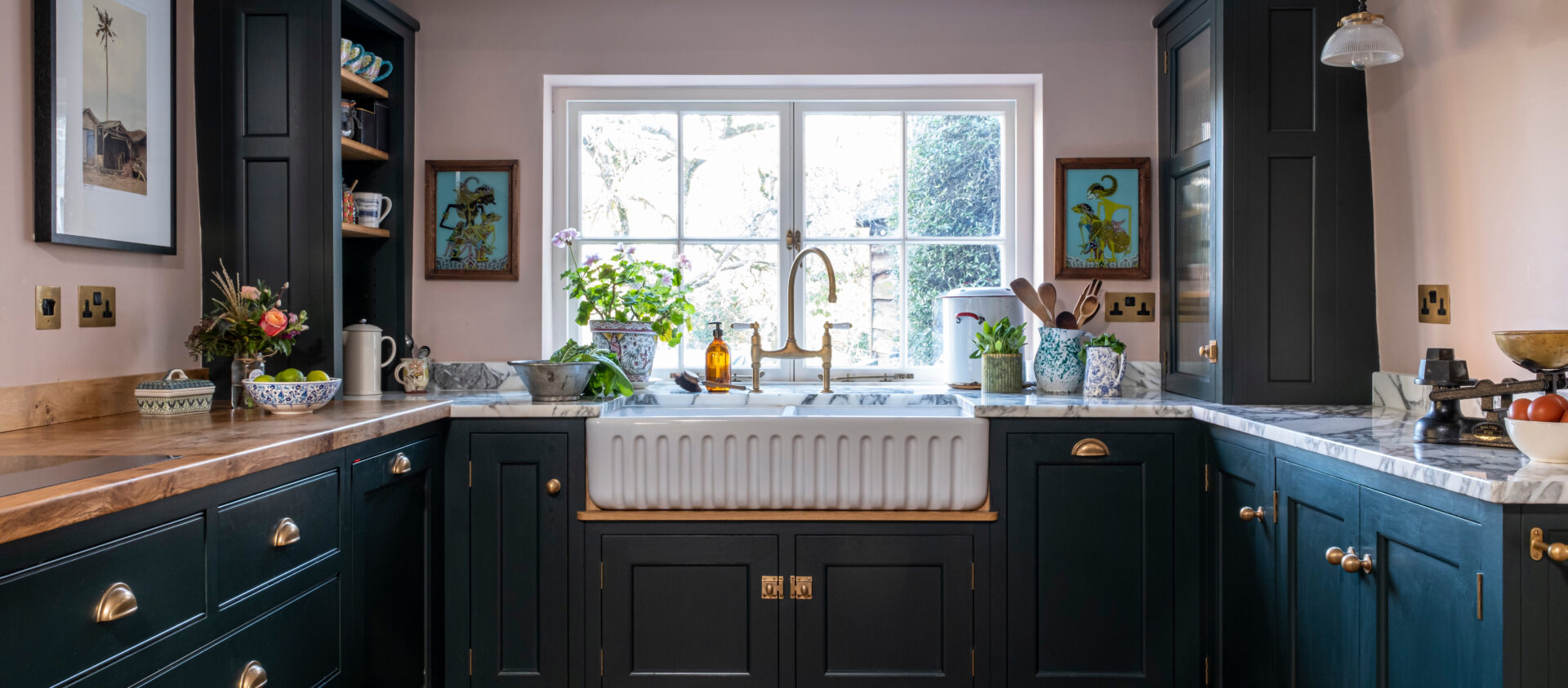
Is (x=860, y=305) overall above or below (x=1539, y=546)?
above

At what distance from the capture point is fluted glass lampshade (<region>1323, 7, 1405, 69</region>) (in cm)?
181

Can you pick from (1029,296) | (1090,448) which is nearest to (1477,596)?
(1090,448)

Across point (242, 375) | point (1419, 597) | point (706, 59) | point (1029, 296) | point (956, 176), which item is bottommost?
point (1419, 597)

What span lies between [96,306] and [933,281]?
2274mm

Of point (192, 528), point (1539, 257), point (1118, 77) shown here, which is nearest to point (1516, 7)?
point (1539, 257)

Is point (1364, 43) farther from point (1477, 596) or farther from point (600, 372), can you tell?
point (600, 372)

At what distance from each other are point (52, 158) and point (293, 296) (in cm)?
61

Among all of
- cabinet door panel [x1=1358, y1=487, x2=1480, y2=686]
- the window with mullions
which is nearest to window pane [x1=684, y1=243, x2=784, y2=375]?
the window with mullions

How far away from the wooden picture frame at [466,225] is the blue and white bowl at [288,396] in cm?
86

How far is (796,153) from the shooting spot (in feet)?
9.69

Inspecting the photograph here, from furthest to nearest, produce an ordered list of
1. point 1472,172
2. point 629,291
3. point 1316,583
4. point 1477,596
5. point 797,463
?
point 629,291
point 797,463
point 1472,172
point 1316,583
point 1477,596

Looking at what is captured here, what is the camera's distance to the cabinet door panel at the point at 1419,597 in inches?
51.9

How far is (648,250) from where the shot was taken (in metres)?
2.96

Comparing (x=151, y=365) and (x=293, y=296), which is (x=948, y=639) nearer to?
(x=293, y=296)
